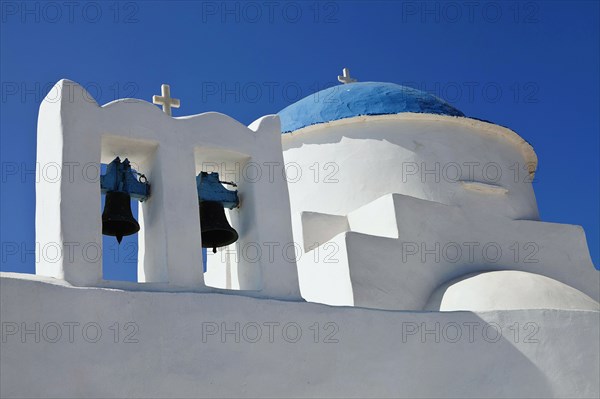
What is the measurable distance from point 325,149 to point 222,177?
10.5 ft

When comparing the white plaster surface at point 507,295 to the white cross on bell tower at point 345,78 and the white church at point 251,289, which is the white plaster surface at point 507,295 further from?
the white cross on bell tower at point 345,78

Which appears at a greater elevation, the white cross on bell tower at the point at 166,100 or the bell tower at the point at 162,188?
the white cross on bell tower at the point at 166,100

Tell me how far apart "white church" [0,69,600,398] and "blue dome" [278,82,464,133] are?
1524mm

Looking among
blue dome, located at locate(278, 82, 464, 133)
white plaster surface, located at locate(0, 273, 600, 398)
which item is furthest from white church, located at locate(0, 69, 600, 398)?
blue dome, located at locate(278, 82, 464, 133)

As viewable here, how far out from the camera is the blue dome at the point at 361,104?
1036 cm

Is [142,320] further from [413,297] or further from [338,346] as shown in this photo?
[413,297]

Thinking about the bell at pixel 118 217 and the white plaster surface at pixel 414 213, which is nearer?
the bell at pixel 118 217

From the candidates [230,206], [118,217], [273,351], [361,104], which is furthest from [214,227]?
[361,104]

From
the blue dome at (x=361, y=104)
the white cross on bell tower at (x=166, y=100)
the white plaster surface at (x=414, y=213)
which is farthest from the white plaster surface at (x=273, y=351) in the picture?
the blue dome at (x=361, y=104)

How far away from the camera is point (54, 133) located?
629 centimetres

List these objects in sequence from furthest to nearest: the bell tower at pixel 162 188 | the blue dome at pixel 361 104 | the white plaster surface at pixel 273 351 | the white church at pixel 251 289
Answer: the blue dome at pixel 361 104 → the bell tower at pixel 162 188 → the white church at pixel 251 289 → the white plaster surface at pixel 273 351

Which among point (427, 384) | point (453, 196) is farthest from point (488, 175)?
point (427, 384)

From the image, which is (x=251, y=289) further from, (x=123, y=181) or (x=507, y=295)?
(x=507, y=295)

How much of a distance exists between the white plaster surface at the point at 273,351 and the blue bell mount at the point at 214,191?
40.6 inches
